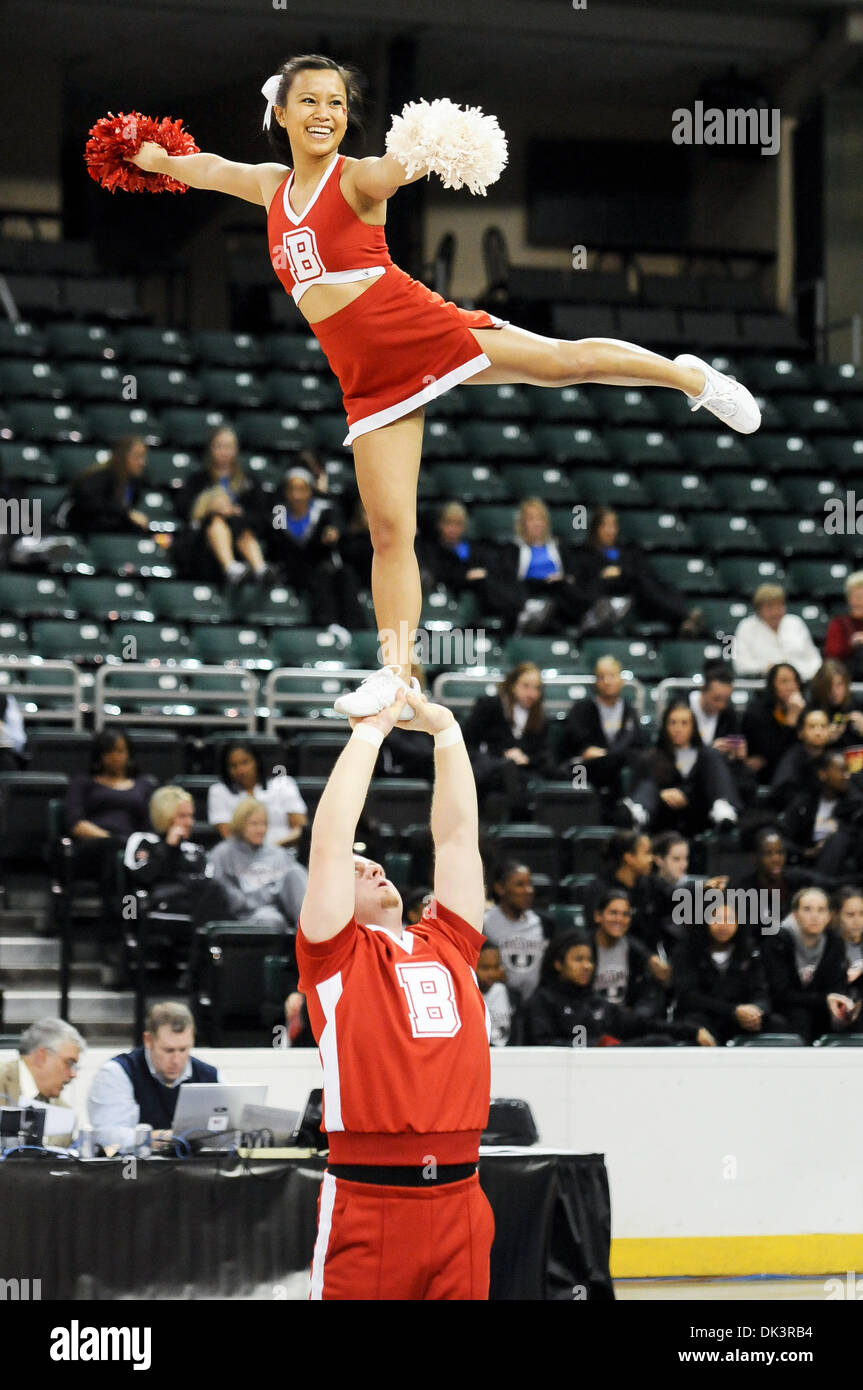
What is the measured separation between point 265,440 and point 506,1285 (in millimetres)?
7121

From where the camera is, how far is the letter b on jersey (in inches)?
128

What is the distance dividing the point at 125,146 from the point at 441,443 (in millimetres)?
8341

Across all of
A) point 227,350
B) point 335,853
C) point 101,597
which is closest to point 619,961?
point 101,597

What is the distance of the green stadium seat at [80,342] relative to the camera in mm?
12438

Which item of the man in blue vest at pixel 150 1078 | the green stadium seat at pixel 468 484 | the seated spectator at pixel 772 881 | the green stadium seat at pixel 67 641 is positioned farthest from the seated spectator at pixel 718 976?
the green stadium seat at pixel 468 484

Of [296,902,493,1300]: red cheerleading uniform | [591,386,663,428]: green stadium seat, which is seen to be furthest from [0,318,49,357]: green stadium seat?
[296,902,493,1300]: red cheerleading uniform

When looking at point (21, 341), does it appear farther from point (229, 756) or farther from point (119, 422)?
point (229, 756)

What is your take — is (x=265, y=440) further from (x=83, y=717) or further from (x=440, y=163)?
(x=440, y=163)

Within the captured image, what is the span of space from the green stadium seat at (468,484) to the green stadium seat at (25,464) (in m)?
2.40

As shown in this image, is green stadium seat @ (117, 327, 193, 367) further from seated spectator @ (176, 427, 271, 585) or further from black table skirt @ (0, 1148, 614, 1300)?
black table skirt @ (0, 1148, 614, 1300)

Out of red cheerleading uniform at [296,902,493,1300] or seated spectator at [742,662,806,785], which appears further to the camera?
seated spectator at [742,662,806,785]

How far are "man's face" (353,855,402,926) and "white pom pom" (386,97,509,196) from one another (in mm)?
1262

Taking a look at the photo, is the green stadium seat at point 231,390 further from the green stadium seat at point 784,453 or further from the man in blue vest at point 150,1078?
the man in blue vest at point 150,1078
